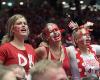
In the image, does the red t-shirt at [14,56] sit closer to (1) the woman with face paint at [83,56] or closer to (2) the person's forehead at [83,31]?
(1) the woman with face paint at [83,56]

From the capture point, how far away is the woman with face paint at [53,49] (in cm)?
425

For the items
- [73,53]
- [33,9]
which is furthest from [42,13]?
[73,53]

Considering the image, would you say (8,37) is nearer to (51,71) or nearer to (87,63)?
(87,63)

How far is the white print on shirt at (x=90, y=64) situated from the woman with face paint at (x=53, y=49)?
20 cm

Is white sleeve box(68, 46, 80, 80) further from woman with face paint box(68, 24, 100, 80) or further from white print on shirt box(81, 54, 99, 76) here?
white print on shirt box(81, 54, 99, 76)

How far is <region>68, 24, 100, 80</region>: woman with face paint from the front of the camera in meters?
4.25

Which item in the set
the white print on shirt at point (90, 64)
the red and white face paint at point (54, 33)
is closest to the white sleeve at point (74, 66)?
the white print on shirt at point (90, 64)

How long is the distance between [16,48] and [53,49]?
572 mm

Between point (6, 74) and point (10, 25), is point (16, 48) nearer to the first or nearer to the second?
point (10, 25)

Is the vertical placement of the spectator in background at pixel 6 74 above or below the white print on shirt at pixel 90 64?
above

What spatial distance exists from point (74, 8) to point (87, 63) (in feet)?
24.3

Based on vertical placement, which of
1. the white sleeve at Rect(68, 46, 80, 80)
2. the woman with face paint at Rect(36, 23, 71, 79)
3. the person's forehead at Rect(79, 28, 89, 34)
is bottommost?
the white sleeve at Rect(68, 46, 80, 80)

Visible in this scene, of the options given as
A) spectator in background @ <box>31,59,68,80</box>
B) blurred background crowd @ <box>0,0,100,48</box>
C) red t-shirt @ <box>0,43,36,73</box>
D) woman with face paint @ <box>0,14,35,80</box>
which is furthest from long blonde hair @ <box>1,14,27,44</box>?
blurred background crowd @ <box>0,0,100,48</box>

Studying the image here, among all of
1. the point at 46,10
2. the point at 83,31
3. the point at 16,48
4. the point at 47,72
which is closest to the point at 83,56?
the point at 83,31
